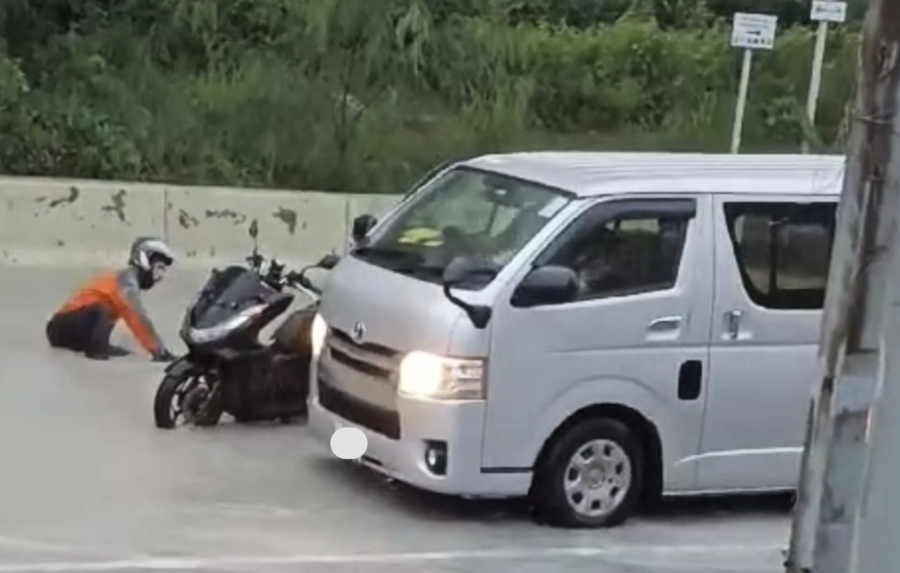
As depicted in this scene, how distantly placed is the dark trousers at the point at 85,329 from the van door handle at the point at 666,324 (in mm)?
4691

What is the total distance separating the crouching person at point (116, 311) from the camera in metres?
13.5

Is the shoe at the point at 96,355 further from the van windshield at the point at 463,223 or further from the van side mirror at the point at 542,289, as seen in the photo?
the van side mirror at the point at 542,289

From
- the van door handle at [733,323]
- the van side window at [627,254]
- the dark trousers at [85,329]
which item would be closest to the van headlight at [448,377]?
the van side window at [627,254]

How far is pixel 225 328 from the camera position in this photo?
11.7 m

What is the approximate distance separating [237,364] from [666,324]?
268cm

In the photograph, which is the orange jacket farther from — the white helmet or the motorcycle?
the motorcycle

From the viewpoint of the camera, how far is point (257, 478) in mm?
10984

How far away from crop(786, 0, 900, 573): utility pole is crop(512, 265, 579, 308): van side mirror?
4971 mm

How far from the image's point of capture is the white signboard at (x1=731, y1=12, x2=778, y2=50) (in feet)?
59.7

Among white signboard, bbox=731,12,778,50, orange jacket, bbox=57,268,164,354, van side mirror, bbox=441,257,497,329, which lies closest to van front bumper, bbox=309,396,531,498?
van side mirror, bbox=441,257,497,329

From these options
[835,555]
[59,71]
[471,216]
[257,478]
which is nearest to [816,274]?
[471,216]

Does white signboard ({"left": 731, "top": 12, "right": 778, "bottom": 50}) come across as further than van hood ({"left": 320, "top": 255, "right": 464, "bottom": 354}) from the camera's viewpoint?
Yes

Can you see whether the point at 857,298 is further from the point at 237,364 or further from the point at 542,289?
the point at 237,364

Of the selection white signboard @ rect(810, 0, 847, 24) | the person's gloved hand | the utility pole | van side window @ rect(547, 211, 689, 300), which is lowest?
the person's gloved hand
